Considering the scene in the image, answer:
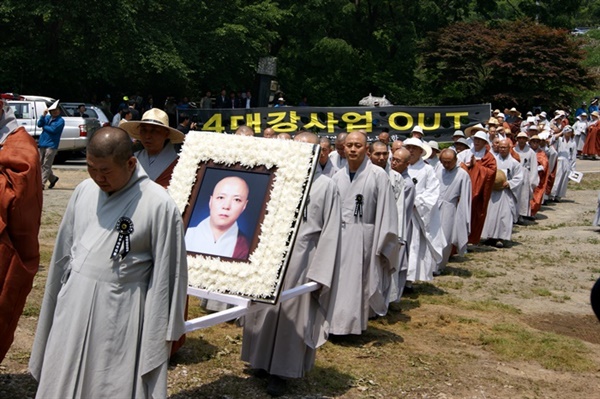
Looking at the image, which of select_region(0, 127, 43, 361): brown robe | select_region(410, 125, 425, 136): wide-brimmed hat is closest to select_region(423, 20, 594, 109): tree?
select_region(410, 125, 425, 136): wide-brimmed hat

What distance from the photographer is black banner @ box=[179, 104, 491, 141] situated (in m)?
15.9

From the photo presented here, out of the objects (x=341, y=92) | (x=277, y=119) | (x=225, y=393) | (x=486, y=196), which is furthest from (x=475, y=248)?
(x=341, y=92)

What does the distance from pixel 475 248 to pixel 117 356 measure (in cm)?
1108

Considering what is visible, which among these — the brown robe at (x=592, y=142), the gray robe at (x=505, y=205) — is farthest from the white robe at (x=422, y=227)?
the brown robe at (x=592, y=142)

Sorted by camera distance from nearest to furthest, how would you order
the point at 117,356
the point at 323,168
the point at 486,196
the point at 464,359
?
the point at 117,356 < the point at 464,359 < the point at 323,168 < the point at 486,196

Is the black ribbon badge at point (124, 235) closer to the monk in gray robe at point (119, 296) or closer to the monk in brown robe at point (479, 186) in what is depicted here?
the monk in gray robe at point (119, 296)

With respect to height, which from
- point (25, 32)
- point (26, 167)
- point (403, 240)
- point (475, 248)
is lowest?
point (475, 248)

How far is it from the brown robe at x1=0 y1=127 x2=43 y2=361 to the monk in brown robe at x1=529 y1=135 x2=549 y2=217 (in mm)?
13425

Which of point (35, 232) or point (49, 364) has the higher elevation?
point (35, 232)

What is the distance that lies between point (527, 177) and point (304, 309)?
11281 mm

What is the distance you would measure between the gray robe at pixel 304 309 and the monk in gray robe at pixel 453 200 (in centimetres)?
602

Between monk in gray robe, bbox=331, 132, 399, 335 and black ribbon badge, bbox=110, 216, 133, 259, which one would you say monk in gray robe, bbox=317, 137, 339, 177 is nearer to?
monk in gray robe, bbox=331, 132, 399, 335

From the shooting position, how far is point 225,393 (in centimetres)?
645

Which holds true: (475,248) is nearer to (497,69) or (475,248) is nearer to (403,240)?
(403,240)
